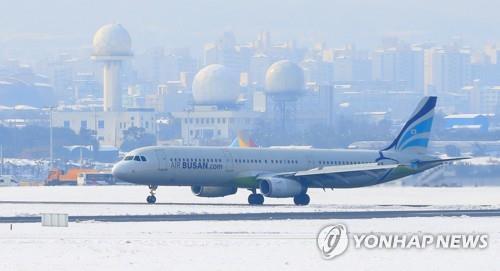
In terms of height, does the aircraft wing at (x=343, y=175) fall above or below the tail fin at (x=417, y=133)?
below

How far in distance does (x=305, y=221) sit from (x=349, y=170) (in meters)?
23.3

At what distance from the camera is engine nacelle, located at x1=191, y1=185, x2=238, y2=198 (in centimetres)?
8531

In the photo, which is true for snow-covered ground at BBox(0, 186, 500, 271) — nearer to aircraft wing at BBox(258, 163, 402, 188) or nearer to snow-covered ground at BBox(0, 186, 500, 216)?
snow-covered ground at BBox(0, 186, 500, 216)

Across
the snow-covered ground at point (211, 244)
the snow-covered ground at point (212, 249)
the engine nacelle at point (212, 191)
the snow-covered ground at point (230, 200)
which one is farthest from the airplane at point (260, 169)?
the snow-covered ground at point (212, 249)

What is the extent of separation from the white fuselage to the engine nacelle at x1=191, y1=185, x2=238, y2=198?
113 centimetres

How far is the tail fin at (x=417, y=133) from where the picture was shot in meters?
92.0

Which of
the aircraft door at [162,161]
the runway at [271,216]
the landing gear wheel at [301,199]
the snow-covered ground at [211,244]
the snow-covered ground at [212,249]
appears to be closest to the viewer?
the snow-covered ground at [212,249]

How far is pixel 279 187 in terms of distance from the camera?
83.1 metres

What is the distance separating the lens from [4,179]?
5768 inches

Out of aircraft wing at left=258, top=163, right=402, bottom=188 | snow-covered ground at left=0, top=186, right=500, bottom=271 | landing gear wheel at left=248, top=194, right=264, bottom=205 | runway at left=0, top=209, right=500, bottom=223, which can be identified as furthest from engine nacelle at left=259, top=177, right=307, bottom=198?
runway at left=0, top=209, right=500, bottom=223

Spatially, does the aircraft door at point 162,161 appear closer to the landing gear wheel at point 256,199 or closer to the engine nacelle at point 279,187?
the landing gear wheel at point 256,199

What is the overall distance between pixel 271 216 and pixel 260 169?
61.9ft

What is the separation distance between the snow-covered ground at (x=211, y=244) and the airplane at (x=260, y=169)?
4299mm

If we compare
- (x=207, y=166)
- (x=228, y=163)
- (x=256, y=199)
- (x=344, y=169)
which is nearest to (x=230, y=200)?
(x=256, y=199)
